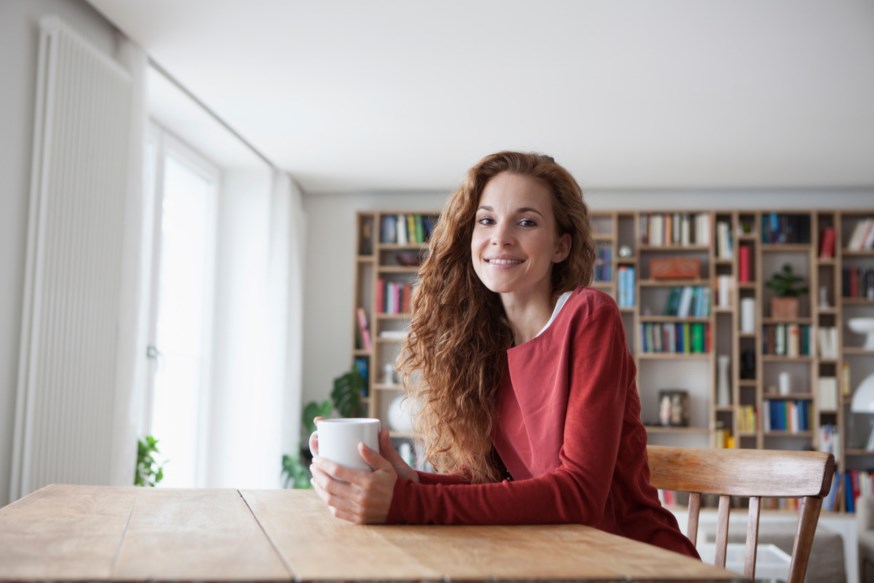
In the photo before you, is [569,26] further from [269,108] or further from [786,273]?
[786,273]

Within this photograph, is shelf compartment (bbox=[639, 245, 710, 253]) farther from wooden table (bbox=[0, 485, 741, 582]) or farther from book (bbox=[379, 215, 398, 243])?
wooden table (bbox=[0, 485, 741, 582])

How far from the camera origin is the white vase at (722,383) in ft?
22.4

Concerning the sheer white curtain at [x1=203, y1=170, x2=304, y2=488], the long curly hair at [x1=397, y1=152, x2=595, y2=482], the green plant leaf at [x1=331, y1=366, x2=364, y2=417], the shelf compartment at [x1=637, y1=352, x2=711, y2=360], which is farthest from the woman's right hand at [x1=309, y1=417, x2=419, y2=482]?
the shelf compartment at [x1=637, y1=352, x2=711, y2=360]

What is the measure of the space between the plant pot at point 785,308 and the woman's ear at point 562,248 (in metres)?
5.70

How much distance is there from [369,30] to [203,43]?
2.63 feet

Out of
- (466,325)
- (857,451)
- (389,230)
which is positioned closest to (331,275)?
(389,230)

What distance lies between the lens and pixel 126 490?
1415mm

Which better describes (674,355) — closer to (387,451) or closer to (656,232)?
(656,232)

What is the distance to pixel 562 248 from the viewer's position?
1.64m

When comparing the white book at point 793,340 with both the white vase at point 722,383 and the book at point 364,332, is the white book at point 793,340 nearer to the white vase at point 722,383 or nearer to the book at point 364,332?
the white vase at point 722,383

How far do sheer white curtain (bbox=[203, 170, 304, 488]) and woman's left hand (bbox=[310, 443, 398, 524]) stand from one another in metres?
5.34

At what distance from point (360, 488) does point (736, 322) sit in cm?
618

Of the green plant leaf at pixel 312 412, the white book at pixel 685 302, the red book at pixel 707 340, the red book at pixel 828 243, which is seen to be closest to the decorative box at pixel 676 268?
the white book at pixel 685 302

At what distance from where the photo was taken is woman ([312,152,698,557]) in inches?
44.8
